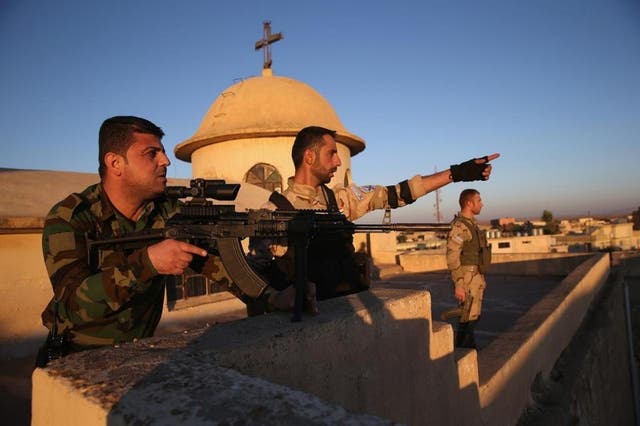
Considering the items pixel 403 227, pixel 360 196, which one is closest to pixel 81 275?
pixel 403 227

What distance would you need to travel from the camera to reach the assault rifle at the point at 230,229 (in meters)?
1.92

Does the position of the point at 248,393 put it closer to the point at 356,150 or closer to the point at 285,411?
the point at 285,411

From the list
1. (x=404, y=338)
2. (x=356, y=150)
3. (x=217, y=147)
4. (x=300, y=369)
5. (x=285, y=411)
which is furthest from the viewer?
(x=356, y=150)

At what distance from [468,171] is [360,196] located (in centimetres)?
82

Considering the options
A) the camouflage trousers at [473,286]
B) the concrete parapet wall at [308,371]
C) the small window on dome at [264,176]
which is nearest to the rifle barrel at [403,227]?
the concrete parapet wall at [308,371]

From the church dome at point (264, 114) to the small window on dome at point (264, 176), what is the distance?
3.44 ft

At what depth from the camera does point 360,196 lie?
3006 mm

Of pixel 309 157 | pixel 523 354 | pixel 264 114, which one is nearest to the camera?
pixel 309 157

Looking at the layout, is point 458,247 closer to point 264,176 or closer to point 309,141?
point 309,141

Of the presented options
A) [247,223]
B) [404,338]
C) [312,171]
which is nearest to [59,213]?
[247,223]

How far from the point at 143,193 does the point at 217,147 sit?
1124cm

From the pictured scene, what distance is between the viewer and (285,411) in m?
0.91

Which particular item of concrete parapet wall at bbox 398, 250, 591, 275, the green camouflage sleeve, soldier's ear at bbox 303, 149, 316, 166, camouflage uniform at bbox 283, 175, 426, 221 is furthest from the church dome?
the green camouflage sleeve

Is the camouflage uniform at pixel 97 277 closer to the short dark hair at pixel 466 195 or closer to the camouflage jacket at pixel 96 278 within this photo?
the camouflage jacket at pixel 96 278
